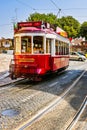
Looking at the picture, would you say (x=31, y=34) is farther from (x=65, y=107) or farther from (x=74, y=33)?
(x=74, y=33)

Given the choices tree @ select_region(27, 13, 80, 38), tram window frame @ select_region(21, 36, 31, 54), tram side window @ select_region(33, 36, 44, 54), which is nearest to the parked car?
tree @ select_region(27, 13, 80, 38)

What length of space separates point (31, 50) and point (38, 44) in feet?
1.82

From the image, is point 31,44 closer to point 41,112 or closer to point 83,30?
point 41,112

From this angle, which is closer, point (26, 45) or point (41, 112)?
point (41, 112)

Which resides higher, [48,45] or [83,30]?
[83,30]

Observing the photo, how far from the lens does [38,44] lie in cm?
1939

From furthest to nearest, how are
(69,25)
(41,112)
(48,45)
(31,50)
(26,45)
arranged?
1. (69,25)
2. (48,45)
3. (26,45)
4. (31,50)
5. (41,112)

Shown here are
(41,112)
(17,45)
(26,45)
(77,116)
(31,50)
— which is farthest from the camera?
(17,45)

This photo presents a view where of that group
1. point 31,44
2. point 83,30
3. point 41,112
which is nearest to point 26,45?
point 31,44

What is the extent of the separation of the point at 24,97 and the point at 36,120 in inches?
165

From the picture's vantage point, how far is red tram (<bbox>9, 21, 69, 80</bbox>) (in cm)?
1891

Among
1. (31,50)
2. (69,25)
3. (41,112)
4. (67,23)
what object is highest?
(67,23)

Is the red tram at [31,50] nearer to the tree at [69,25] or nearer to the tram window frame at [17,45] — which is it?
the tram window frame at [17,45]

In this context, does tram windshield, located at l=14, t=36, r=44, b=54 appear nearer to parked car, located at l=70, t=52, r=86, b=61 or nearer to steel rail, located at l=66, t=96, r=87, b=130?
steel rail, located at l=66, t=96, r=87, b=130
